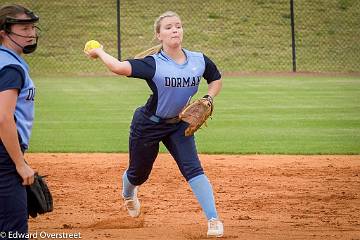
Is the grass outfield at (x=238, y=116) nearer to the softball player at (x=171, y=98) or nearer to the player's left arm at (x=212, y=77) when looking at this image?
the player's left arm at (x=212, y=77)

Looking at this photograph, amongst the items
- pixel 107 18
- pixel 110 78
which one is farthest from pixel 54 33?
pixel 110 78

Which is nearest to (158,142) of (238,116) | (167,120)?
(167,120)

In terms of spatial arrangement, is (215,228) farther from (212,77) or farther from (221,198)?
(221,198)

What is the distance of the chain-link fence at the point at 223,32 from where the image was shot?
84.6 feet

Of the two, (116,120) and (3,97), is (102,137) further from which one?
(3,97)

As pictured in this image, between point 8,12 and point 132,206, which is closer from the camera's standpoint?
point 8,12

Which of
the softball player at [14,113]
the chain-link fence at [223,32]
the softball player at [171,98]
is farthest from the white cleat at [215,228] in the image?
the chain-link fence at [223,32]

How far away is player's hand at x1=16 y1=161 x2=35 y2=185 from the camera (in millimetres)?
4391

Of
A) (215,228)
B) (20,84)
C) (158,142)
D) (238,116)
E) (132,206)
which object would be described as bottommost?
(238,116)

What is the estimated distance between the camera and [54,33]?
2802 centimetres

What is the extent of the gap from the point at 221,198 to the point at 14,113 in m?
4.34

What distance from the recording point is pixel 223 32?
91.8 feet

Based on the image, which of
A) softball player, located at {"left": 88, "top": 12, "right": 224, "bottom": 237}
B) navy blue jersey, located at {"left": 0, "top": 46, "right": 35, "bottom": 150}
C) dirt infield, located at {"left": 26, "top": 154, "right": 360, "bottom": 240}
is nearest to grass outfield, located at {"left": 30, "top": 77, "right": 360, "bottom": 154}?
dirt infield, located at {"left": 26, "top": 154, "right": 360, "bottom": 240}

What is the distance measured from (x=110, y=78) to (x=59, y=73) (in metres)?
2.98
